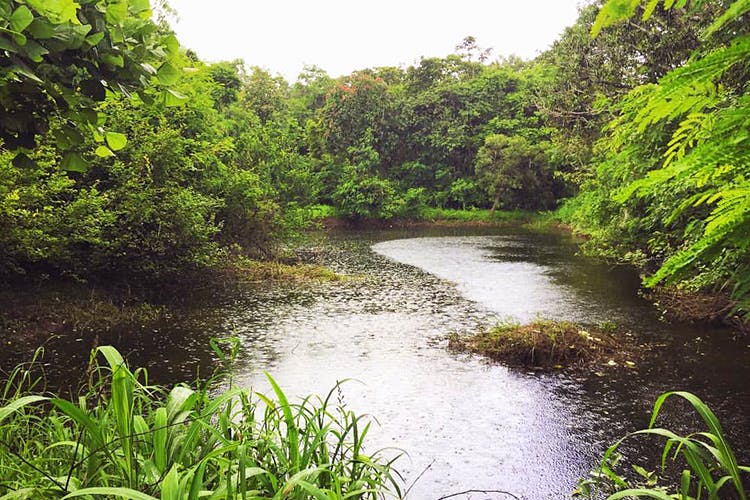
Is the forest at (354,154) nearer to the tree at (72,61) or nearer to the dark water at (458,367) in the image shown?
the tree at (72,61)

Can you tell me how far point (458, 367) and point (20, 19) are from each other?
22.2 ft

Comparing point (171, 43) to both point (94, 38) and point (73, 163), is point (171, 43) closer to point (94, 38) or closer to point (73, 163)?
point (94, 38)

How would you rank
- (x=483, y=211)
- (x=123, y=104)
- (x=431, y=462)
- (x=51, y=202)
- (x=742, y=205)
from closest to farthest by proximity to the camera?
1. (x=742, y=205)
2. (x=431, y=462)
3. (x=51, y=202)
4. (x=123, y=104)
5. (x=483, y=211)

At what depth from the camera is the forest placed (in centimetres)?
172

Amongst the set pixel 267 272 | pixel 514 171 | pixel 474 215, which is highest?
pixel 514 171

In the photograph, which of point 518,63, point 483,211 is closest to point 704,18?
point 483,211

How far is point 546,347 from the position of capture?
778cm

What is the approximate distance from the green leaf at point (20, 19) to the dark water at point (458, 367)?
12.9 feet

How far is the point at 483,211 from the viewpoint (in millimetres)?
36438

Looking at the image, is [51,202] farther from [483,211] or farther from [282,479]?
[483,211]

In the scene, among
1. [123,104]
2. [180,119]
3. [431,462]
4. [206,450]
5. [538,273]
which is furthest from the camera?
[538,273]

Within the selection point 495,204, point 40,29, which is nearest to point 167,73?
point 40,29

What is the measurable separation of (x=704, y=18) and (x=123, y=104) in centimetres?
1190

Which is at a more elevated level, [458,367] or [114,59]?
[114,59]
